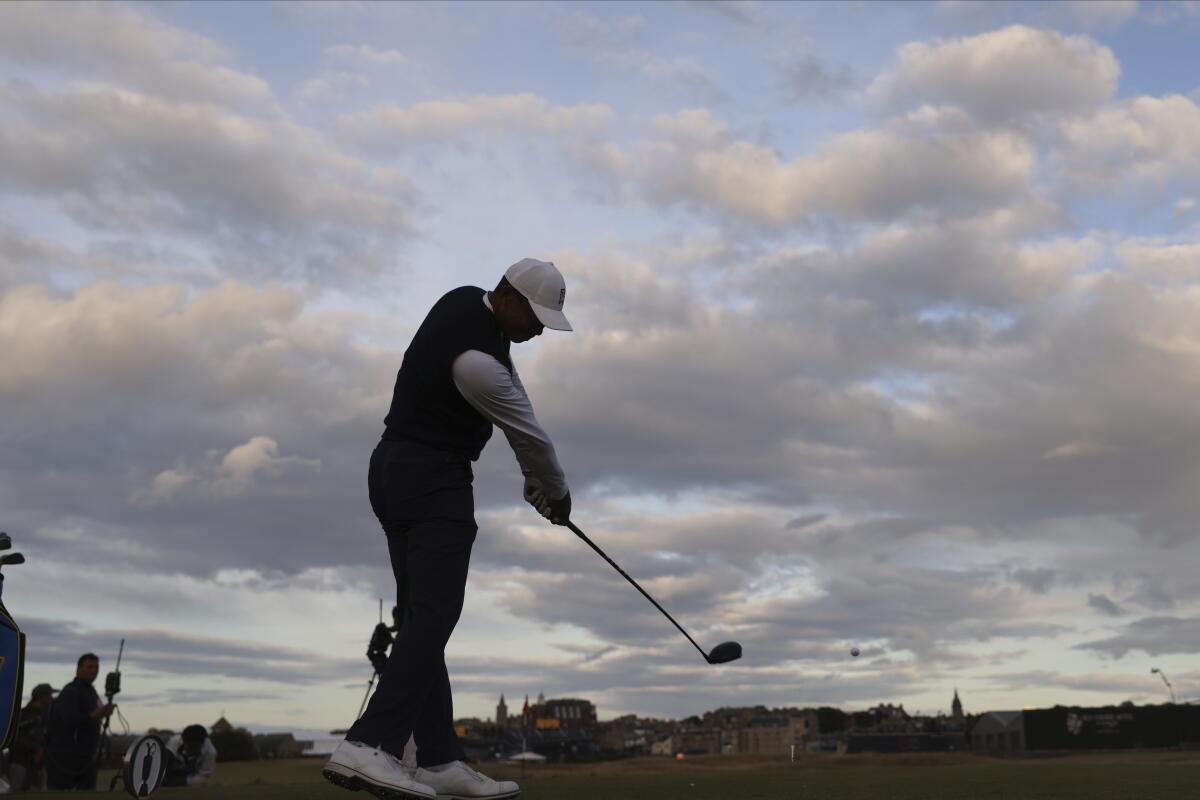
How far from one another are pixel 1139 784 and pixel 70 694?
1161cm

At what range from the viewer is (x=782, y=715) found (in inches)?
7569

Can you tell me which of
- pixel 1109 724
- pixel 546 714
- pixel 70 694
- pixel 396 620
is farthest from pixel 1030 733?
pixel 546 714

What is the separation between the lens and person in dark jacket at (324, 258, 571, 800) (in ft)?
18.4

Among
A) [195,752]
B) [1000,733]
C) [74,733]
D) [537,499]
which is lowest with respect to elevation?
[195,752]

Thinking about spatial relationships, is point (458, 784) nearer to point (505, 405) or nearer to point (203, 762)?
point (505, 405)

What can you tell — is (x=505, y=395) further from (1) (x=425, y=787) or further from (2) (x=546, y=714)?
(2) (x=546, y=714)

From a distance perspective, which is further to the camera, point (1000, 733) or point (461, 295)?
point (1000, 733)

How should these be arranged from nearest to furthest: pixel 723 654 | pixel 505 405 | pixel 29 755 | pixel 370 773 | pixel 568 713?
pixel 370 773
pixel 505 405
pixel 723 654
pixel 29 755
pixel 568 713

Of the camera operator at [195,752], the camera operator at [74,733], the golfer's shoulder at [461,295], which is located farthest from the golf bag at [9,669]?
the camera operator at [195,752]

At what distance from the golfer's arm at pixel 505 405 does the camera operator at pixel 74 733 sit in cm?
1065

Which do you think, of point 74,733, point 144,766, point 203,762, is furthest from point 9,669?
point 203,762

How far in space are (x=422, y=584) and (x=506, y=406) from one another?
92 centimetres

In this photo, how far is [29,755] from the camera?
17938mm

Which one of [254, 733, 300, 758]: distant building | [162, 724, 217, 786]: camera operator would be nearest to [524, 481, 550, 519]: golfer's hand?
[162, 724, 217, 786]: camera operator
